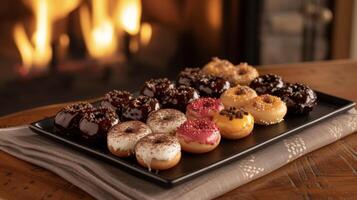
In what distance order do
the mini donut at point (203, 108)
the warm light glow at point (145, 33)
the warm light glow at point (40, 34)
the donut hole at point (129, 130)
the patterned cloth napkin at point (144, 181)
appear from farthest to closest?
the warm light glow at point (145, 33)
the warm light glow at point (40, 34)
the mini donut at point (203, 108)
the donut hole at point (129, 130)
the patterned cloth napkin at point (144, 181)

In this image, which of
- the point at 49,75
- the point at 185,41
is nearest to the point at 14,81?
the point at 49,75

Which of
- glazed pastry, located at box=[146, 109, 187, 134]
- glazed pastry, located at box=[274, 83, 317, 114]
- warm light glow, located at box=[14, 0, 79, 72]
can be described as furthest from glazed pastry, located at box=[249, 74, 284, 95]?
warm light glow, located at box=[14, 0, 79, 72]

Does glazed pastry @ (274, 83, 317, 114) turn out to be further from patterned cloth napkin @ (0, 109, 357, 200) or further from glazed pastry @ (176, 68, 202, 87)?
glazed pastry @ (176, 68, 202, 87)

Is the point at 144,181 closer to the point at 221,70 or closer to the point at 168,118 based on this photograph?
the point at 168,118

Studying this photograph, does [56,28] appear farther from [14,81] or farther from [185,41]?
[185,41]

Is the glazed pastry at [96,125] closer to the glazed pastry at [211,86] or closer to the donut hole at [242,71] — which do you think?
the glazed pastry at [211,86]

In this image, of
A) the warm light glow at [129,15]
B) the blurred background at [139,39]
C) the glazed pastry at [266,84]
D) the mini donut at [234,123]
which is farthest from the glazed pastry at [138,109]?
the warm light glow at [129,15]

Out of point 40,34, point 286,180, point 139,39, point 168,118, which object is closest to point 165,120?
point 168,118
